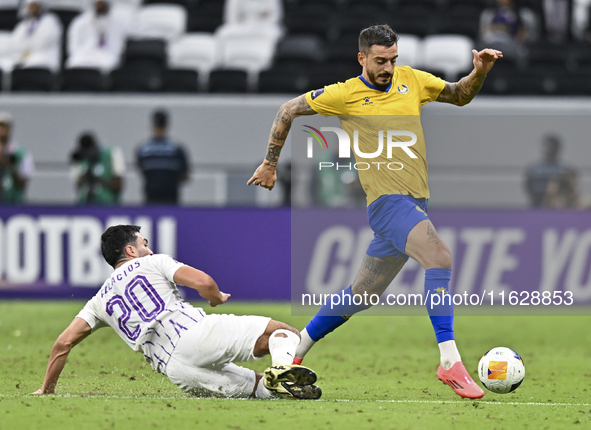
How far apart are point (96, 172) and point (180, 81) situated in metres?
2.91

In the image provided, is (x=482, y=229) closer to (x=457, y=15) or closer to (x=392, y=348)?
(x=392, y=348)

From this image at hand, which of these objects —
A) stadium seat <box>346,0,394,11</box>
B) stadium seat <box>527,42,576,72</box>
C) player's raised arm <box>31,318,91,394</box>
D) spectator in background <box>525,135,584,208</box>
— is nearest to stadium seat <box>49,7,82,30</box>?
stadium seat <box>346,0,394,11</box>

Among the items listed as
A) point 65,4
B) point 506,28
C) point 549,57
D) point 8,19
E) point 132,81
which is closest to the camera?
point 132,81

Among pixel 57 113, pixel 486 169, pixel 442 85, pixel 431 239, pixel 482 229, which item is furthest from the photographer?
pixel 57 113

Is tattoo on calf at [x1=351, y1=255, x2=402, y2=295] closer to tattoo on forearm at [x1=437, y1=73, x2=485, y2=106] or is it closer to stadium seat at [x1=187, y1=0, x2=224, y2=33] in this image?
tattoo on forearm at [x1=437, y1=73, x2=485, y2=106]

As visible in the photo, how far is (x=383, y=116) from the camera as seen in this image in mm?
6246

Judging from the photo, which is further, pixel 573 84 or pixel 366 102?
pixel 573 84

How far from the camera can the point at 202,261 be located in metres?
12.4

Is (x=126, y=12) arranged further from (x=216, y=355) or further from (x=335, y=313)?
(x=216, y=355)

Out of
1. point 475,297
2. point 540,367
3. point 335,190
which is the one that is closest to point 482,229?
point 475,297

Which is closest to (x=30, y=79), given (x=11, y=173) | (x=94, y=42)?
(x=94, y=42)

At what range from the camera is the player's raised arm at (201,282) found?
5.38m

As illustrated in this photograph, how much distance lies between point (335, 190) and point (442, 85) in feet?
20.6

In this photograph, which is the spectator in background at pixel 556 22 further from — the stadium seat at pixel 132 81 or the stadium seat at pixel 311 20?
the stadium seat at pixel 132 81
